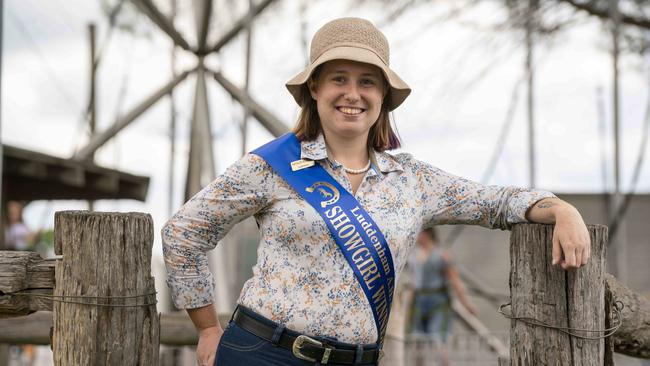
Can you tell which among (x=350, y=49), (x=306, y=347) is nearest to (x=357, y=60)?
(x=350, y=49)

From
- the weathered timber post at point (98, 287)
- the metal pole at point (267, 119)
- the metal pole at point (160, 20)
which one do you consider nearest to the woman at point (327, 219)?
the weathered timber post at point (98, 287)

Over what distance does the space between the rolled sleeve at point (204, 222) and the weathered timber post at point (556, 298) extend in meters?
0.73

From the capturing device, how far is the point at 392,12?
7.11m

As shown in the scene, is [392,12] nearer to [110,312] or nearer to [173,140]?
[173,140]

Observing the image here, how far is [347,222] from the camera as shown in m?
2.52

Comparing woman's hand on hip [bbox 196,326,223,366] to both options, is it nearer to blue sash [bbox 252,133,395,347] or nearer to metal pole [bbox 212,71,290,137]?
blue sash [bbox 252,133,395,347]

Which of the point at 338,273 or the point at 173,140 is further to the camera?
the point at 173,140

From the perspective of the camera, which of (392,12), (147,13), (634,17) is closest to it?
(392,12)

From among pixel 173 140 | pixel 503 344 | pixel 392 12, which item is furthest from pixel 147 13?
pixel 503 344

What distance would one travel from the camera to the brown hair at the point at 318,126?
2.69 metres

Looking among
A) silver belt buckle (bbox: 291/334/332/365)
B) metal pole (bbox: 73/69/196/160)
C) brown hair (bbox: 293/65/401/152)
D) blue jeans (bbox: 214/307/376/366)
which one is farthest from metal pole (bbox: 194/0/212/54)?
silver belt buckle (bbox: 291/334/332/365)

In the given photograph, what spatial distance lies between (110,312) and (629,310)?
67.8 inches

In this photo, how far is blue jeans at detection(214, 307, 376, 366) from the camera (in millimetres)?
2492

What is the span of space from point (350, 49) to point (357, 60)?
50 millimetres
